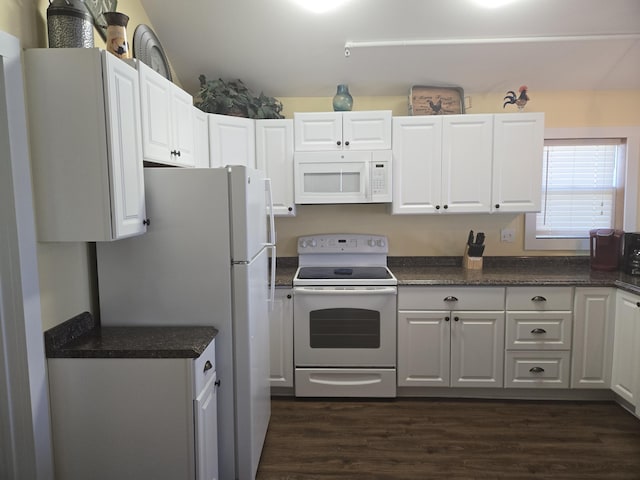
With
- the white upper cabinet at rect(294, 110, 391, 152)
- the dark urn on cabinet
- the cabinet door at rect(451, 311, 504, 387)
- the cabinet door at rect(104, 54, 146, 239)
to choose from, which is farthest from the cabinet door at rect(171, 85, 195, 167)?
the dark urn on cabinet

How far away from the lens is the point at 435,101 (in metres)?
2.99

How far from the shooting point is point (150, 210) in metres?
1.76

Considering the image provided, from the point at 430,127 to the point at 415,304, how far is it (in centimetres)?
126

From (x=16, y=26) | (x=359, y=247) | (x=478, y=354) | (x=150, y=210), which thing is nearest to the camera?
(x=16, y=26)

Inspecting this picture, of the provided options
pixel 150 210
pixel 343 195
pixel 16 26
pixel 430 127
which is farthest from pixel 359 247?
pixel 16 26

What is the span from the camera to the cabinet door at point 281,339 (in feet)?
8.98

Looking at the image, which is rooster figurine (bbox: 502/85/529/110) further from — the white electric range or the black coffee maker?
the white electric range

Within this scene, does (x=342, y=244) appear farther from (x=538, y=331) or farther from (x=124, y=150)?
(x=124, y=150)

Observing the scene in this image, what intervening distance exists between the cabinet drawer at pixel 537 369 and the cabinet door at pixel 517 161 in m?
1.02

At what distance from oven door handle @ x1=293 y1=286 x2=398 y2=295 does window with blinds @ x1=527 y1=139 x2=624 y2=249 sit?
141 cm

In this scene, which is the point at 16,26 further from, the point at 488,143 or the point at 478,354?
the point at 478,354

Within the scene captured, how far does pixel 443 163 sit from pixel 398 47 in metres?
0.86

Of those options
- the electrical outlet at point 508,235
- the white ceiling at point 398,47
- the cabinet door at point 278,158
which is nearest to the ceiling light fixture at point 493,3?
the white ceiling at point 398,47

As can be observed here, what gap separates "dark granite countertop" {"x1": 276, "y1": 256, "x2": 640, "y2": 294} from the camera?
8.63ft
